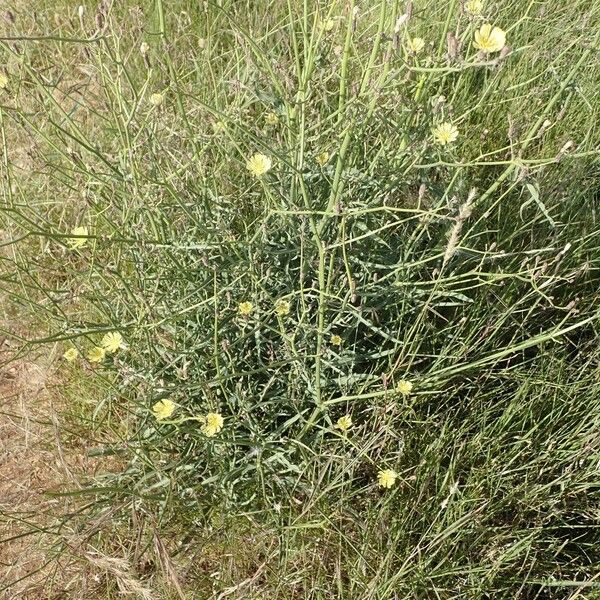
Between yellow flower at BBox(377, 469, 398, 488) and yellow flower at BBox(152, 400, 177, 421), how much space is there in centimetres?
45

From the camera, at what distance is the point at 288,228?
1.50m

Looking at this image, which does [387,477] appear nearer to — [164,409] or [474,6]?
[164,409]

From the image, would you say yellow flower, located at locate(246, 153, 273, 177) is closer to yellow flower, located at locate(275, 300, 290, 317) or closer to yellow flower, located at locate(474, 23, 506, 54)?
yellow flower, located at locate(275, 300, 290, 317)

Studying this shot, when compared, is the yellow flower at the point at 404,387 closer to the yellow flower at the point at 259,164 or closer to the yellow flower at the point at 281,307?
the yellow flower at the point at 281,307

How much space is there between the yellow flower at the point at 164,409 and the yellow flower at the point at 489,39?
86 centimetres

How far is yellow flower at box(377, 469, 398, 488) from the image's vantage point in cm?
137

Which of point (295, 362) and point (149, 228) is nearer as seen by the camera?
point (295, 362)

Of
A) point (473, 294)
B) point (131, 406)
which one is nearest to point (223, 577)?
point (131, 406)

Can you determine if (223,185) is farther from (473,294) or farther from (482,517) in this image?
(482,517)

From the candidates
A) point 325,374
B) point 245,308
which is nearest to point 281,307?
point 245,308

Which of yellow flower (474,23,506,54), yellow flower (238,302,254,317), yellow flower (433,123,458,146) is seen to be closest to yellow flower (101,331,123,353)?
yellow flower (238,302,254,317)

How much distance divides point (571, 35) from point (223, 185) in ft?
4.53

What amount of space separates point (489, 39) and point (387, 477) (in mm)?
866

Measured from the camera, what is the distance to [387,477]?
1384 mm
